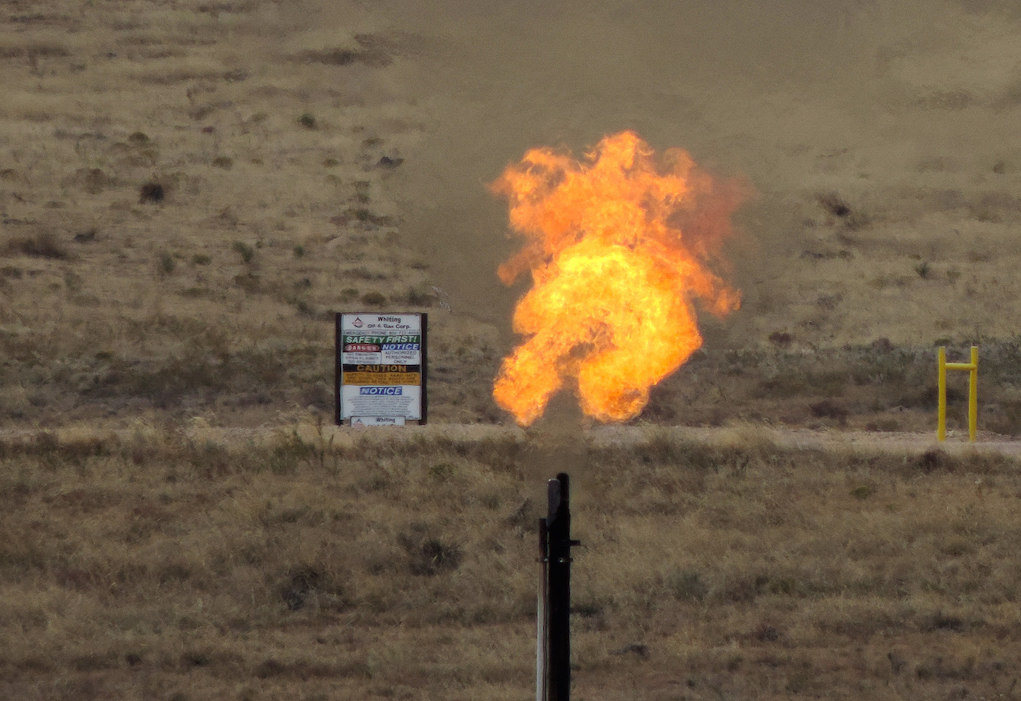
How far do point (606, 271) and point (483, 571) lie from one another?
17.9 feet

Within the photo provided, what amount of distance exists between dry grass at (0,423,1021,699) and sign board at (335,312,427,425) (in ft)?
6.53

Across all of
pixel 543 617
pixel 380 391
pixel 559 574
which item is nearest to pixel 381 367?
pixel 380 391

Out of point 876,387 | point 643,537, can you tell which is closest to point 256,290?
point 876,387

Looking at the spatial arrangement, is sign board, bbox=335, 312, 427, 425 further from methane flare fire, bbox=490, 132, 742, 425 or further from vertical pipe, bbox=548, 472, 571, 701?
vertical pipe, bbox=548, 472, 571, 701

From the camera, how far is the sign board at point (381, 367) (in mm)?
23453

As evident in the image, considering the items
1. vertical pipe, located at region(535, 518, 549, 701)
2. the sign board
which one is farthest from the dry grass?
vertical pipe, located at region(535, 518, 549, 701)

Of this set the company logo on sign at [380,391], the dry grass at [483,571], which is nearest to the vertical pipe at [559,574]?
the dry grass at [483,571]

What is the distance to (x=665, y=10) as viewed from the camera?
1611cm

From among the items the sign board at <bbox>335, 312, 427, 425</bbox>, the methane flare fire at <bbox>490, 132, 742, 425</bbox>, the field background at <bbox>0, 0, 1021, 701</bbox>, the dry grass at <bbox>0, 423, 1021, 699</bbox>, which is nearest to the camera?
the methane flare fire at <bbox>490, 132, 742, 425</bbox>

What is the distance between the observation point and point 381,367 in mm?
23516

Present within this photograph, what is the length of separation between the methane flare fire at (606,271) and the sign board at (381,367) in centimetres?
1063

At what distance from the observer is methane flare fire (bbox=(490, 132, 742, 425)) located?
1117cm

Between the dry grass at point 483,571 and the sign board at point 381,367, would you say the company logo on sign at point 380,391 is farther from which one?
the dry grass at point 483,571

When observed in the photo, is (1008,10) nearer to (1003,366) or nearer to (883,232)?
(1003,366)
